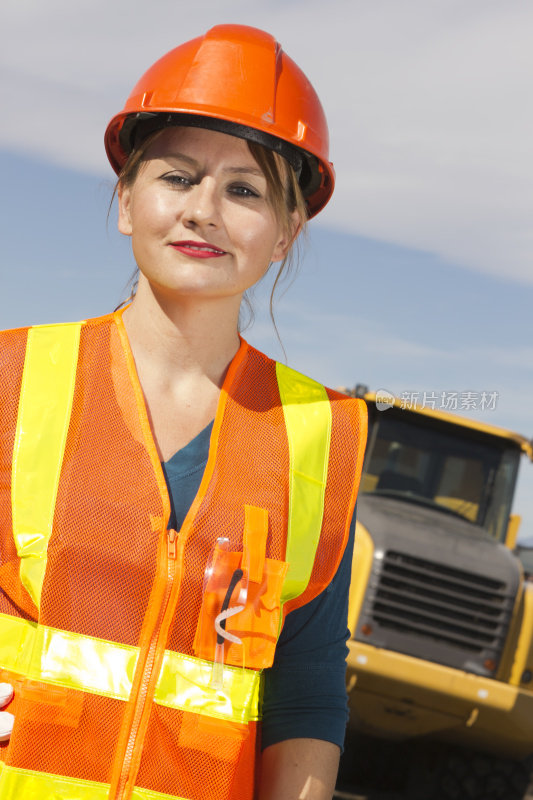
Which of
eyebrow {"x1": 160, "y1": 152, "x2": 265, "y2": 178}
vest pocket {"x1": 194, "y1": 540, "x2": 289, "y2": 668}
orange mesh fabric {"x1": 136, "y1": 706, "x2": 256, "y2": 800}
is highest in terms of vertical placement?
eyebrow {"x1": 160, "y1": 152, "x2": 265, "y2": 178}

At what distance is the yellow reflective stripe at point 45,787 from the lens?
1.76 metres

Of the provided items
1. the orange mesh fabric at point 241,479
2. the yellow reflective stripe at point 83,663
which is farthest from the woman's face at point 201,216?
the yellow reflective stripe at point 83,663

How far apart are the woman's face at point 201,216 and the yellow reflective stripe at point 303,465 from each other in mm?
286

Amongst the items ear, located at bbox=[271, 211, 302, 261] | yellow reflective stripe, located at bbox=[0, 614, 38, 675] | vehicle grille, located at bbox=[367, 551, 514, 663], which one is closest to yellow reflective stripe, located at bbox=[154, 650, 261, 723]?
yellow reflective stripe, located at bbox=[0, 614, 38, 675]

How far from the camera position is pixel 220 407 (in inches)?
82.2

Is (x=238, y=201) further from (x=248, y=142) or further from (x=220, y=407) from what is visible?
(x=220, y=407)

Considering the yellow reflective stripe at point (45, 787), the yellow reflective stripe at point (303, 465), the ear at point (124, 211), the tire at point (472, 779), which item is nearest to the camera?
the yellow reflective stripe at point (45, 787)

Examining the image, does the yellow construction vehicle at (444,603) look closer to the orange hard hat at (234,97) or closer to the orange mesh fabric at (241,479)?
the orange mesh fabric at (241,479)

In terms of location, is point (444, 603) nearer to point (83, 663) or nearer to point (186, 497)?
point (186, 497)

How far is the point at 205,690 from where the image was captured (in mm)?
1875

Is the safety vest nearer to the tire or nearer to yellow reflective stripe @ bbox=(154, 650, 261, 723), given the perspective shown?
yellow reflective stripe @ bbox=(154, 650, 261, 723)

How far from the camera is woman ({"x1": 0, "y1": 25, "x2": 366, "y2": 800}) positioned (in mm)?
1794

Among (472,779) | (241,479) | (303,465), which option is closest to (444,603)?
(472,779)

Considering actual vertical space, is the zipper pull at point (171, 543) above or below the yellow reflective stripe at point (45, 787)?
above
